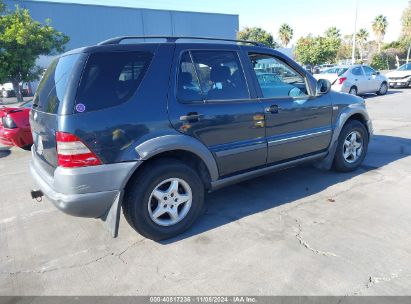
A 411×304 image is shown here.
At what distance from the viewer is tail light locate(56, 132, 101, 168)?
109 inches

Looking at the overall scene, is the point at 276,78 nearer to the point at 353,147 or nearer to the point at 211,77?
the point at 211,77

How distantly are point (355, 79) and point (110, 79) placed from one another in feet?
46.3

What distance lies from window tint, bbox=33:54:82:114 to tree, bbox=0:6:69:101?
11.0 meters

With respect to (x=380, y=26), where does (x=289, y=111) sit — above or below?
below

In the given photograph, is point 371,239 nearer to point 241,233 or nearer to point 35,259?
point 241,233

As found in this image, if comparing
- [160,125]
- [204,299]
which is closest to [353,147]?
[160,125]

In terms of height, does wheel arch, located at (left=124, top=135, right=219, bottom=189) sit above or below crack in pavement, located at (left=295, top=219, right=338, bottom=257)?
above

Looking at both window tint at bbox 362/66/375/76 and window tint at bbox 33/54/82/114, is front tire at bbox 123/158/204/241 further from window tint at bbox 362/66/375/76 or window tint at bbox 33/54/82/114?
window tint at bbox 362/66/375/76

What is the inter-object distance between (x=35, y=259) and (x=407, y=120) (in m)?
9.60

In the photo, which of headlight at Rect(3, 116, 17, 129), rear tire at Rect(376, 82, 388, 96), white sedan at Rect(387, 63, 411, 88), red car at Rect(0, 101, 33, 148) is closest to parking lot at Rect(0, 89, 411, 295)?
red car at Rect(0, 101, 33, 148)

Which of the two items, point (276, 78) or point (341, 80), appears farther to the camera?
point (341, 80)

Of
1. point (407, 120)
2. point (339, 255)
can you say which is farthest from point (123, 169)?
point (407, 120)

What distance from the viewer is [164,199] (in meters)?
3.28

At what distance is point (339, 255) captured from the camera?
295cm
